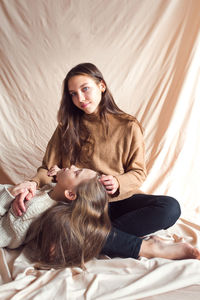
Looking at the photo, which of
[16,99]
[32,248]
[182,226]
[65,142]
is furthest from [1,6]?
[182,226]

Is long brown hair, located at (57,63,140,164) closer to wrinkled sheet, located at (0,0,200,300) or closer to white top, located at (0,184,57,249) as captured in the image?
white top, located at (0,184,57,249)

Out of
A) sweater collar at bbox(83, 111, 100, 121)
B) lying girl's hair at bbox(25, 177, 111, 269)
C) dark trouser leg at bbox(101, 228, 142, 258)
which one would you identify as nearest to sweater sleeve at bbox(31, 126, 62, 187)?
sweater collar at bbox(83, 111, 100, 121)

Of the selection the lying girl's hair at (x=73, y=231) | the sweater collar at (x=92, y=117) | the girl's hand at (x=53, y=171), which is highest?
the sweater collar at (x=92, y=117)

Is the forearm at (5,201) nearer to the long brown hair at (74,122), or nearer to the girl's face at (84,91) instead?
the long brown hair at (74,122)

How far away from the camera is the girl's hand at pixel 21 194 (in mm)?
1284

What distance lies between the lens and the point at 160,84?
218 cm

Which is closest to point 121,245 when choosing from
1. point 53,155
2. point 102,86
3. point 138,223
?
point 138,223

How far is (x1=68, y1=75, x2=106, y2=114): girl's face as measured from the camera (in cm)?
149

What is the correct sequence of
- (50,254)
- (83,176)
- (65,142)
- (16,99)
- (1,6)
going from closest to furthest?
(50,254), (83,176), (65,142), (1,6), (16,99)

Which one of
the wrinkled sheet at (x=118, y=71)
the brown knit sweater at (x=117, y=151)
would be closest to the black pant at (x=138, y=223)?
the brown knit sweater at (x=117, y=151)

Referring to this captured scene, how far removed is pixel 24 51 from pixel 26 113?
41cm

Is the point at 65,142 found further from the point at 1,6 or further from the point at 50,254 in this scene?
the point at 1,6

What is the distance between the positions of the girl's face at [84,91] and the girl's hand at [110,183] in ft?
1.19

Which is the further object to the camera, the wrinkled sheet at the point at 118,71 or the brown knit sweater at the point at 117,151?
the wrinkled sheet at the point at 118,71
